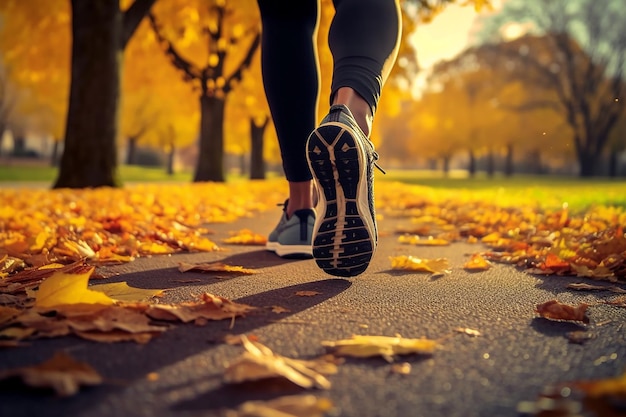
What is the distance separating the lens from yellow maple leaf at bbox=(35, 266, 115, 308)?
4.84 feet

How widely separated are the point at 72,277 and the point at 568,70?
31.0m

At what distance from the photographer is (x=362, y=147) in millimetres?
1827

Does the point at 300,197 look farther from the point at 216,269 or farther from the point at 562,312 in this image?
the point at 562,312

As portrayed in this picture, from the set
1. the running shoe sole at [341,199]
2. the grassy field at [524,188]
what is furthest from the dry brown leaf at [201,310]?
the grassy field at [524,188]

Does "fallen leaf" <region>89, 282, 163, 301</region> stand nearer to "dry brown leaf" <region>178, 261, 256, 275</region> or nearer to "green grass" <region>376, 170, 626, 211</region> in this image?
"dry brown leaf" <region>178, 261, 256, 275</region>

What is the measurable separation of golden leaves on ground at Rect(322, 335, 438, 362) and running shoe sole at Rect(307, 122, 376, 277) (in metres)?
0.57

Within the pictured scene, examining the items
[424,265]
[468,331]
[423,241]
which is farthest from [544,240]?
[468,331]

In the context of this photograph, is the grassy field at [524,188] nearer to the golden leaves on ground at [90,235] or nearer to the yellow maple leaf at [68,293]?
the golden leaves on ground at [90,235]

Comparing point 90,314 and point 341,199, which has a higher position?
point 341,199

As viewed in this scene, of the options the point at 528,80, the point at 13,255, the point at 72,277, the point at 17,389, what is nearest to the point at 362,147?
the point at 72,277

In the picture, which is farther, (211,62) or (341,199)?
(211,62)

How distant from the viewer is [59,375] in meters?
1.03

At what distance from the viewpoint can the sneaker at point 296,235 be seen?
2.62 m

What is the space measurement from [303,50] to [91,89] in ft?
20.9
